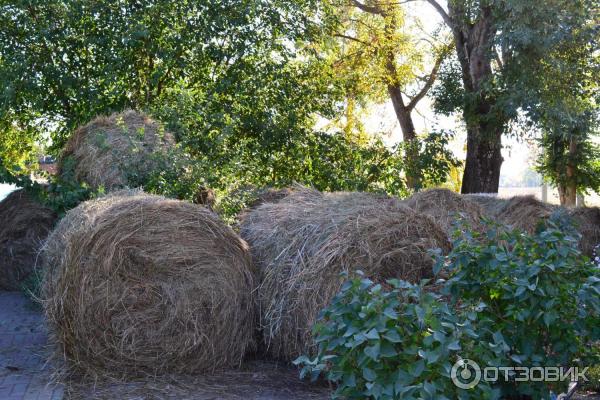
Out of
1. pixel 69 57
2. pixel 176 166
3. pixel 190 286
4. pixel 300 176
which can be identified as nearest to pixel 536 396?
pixel 190 286

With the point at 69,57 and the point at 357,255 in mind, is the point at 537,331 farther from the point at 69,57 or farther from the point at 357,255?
the point at 69,57

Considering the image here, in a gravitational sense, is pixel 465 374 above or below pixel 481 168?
below

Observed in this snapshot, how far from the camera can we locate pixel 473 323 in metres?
5.07

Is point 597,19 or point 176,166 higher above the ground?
point 597,19

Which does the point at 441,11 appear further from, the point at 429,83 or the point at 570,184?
the point at 570,184

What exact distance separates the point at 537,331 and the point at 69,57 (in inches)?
406

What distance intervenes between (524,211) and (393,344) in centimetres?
715

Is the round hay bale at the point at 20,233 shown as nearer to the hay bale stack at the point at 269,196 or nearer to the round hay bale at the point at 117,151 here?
the round hay bale at the point at 117,151

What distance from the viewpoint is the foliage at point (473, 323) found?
14.4ft

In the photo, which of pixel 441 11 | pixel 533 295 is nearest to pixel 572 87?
pixel 441 11

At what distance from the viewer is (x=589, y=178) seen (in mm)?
22922

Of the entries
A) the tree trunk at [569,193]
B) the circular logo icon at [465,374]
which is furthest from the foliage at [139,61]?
the tree trunk at [569,193]

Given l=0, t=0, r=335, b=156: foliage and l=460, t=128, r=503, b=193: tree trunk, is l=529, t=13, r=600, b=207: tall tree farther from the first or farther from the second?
l=0, t=0, r=335, b=156: foliage

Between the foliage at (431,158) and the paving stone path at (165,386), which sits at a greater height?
the foliage at (431,158)
